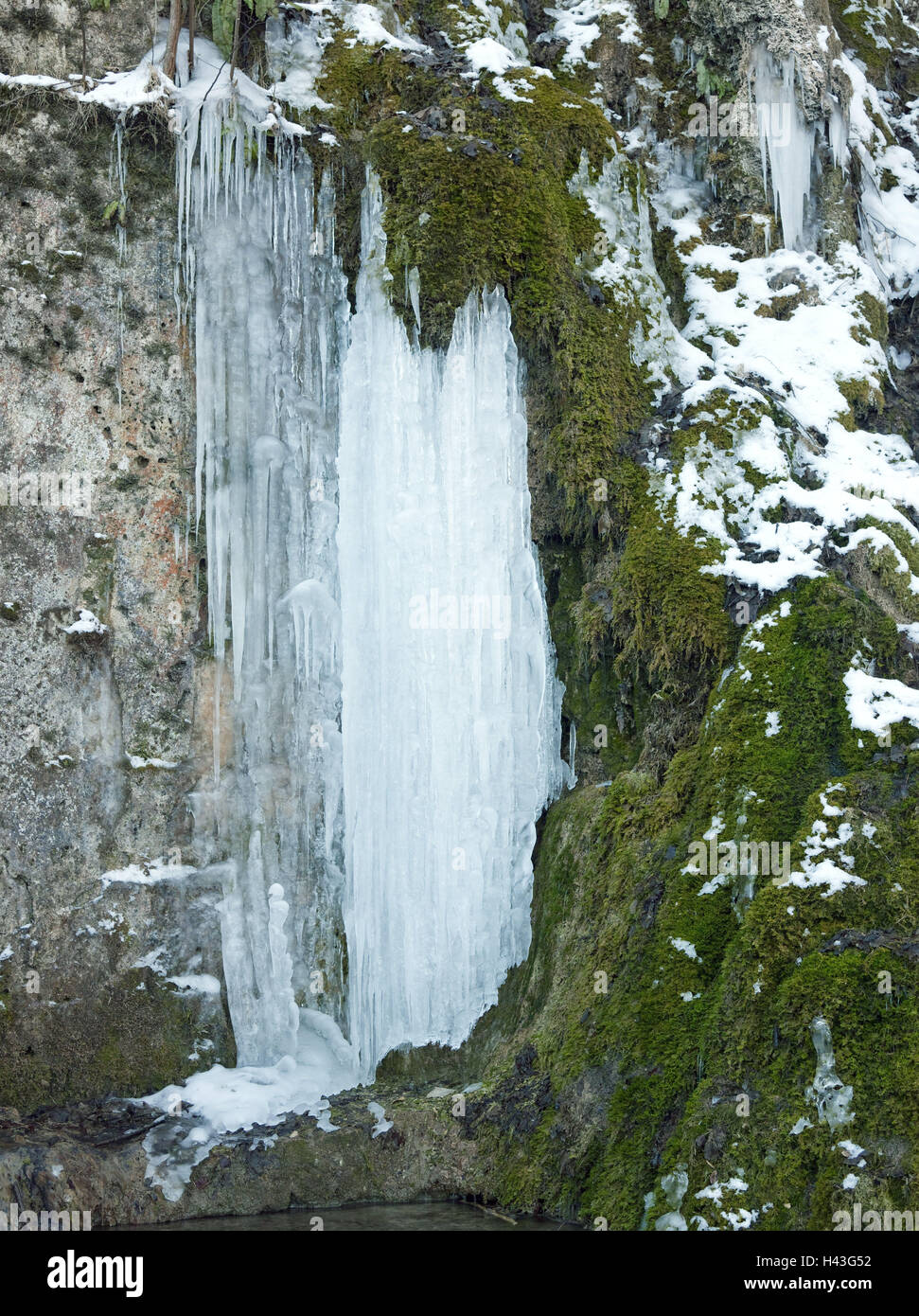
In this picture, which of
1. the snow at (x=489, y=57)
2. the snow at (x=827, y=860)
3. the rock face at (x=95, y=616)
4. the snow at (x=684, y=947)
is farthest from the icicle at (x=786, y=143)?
the snow at (x=684, y=947)

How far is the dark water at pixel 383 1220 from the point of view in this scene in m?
9.95

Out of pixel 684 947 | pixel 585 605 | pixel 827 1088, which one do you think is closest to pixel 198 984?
pixel 684 947

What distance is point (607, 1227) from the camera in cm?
962

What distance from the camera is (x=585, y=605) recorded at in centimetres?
1292

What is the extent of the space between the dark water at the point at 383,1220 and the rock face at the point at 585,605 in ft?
0.75

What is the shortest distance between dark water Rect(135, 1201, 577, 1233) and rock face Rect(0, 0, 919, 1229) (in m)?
0.23

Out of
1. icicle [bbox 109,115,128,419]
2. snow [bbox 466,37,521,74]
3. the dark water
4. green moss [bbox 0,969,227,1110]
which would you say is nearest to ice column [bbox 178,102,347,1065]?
icicle [bbox 109,115,128,419]

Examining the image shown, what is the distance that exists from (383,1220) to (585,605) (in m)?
5.56

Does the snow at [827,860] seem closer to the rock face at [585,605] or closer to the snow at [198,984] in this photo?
the rock face at [585,605]

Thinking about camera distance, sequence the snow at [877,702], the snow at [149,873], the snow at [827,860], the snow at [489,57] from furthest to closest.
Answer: the snow at [489,57], the snow at [149,873], the snow at [877,702], the snow at [827,860]

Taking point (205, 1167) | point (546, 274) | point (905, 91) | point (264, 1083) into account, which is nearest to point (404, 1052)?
point (264, 1083)

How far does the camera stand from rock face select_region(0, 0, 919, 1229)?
10102mm

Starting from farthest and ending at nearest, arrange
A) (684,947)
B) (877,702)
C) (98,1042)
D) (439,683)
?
(439,683), (98,1042), (877,702), (684,947)

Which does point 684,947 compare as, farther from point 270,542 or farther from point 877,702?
point 270,542
